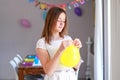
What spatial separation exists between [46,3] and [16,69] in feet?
6.58

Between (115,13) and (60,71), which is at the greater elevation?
(115,13)

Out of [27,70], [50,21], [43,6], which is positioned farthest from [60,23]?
[43,6]

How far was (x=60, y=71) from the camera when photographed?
5.15ft

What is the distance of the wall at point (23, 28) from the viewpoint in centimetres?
511

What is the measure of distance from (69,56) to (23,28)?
12.4 feet

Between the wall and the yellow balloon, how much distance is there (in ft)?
11.9

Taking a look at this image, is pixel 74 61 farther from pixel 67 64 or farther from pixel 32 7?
pixel 32 7

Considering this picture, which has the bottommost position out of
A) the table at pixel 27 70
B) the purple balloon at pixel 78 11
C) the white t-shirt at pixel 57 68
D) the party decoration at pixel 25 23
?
the table at pixel 27 70

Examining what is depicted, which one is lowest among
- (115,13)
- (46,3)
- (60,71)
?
(60,71)

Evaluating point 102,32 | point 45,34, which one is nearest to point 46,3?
point 102,32

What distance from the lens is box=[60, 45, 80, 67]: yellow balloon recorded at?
1486 mm

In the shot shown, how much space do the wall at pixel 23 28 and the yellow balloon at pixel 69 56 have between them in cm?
363

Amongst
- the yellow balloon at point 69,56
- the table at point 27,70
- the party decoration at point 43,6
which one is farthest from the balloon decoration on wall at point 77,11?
the yellow balloon at point 69,56

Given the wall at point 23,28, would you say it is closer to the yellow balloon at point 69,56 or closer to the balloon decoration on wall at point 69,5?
the balloon decoration on wall at point 69,5
